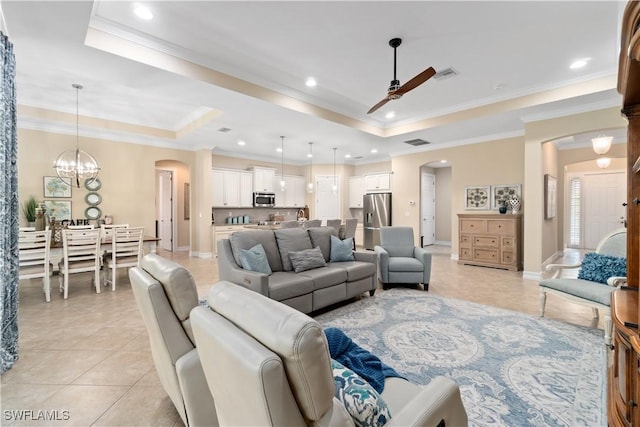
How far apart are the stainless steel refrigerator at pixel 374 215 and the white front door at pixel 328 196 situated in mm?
992

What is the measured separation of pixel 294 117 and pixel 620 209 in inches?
355

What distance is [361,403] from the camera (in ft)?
3.13

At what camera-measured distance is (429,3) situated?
2660 millimetres

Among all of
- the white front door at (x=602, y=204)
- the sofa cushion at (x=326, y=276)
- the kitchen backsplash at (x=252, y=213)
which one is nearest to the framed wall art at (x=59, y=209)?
the kitchen backsplash at (x=252, y=213)

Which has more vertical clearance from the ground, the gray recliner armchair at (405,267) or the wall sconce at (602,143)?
the wall sconce at (602,143)

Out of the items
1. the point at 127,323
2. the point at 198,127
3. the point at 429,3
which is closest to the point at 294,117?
the point at 198,127

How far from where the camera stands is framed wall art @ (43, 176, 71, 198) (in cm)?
548

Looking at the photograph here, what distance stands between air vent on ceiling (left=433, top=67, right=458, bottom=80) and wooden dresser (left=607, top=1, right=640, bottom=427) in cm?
255

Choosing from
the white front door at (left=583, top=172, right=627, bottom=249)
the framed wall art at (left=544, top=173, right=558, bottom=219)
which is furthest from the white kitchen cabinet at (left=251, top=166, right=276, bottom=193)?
the white front door at (left=583, top=172, right=627, bottom=249)

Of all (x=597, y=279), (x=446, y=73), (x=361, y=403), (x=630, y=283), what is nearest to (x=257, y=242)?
(x=361, y=403)

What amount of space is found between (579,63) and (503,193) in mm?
2902

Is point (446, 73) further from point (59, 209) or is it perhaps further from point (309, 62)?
point (59, 209)

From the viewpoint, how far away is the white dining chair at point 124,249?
14.6 feet

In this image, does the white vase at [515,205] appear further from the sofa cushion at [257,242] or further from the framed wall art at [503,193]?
the sofa cushion at [257,242]
